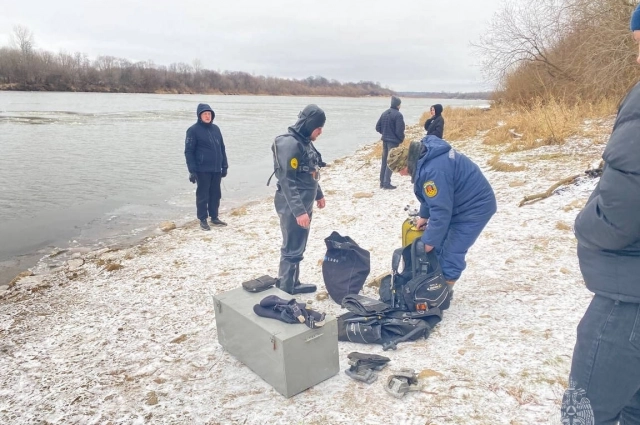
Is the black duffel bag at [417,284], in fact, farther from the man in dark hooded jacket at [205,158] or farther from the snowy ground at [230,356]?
the man in dark hooded jacket at [205,158]

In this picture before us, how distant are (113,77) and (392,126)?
274 ft

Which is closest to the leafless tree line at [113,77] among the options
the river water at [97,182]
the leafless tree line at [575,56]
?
the river water at [97,182]

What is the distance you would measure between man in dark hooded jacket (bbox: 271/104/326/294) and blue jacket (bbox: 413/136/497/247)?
3.37 ft

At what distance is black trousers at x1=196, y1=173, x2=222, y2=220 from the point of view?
758cm

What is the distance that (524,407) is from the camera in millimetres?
2904

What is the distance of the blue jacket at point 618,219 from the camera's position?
5.24 feet

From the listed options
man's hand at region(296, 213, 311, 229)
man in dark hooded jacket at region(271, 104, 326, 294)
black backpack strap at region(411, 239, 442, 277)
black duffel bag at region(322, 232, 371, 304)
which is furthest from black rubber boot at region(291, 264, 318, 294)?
black backpack strap at region(411, 239, 442, 277)

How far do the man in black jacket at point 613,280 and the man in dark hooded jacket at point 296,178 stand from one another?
2.74m

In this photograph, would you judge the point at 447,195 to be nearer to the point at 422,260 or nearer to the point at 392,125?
the point at 422,260

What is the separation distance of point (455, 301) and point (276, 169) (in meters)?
2.13

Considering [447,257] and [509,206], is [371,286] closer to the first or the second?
[447,257]

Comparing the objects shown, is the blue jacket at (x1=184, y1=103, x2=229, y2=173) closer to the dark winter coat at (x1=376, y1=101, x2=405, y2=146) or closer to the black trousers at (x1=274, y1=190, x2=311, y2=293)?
the black trousers at (x1=274, y1=190, x2=311, y2=293)

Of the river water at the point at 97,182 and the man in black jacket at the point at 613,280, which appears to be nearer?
the man in black jacket at the point at 613,280

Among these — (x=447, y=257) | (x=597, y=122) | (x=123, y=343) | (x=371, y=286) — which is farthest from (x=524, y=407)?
(x=597, y=122)
